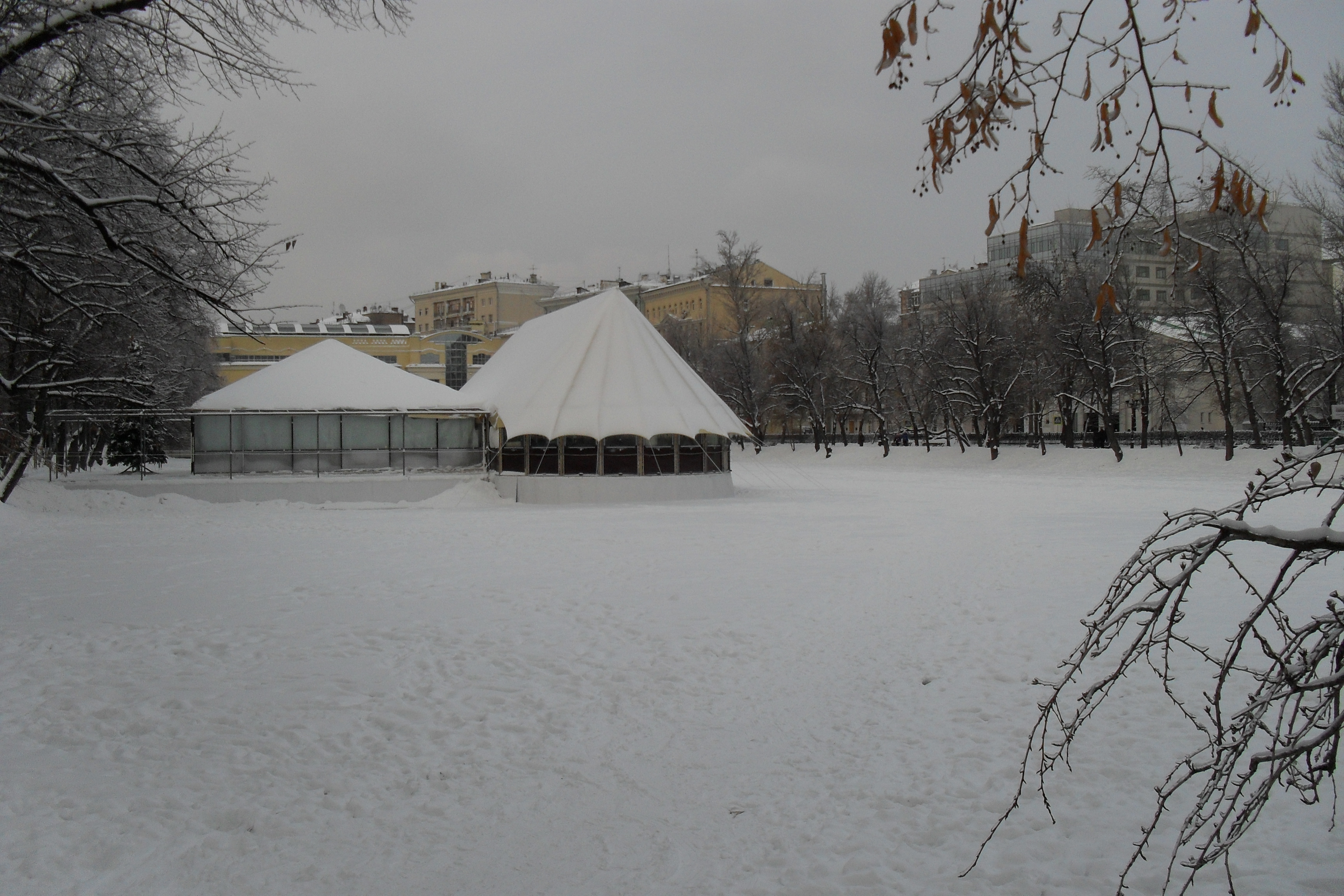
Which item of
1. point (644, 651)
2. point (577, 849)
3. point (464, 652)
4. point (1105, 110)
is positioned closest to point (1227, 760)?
point (1105, 110)

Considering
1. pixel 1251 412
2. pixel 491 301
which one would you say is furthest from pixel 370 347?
pixel 1251 412

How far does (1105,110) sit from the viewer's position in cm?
274

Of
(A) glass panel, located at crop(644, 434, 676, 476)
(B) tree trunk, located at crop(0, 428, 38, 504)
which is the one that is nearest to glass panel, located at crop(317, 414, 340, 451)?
(B) tree trunk, located at crop(0, 428, 38, 504)

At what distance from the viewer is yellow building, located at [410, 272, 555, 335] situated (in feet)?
328

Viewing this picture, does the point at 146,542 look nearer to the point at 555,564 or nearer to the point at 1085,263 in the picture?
the point at 555,564

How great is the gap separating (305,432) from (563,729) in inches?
881

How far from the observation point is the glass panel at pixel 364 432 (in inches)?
1063

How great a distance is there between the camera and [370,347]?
6444 cm

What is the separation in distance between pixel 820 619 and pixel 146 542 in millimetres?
12079

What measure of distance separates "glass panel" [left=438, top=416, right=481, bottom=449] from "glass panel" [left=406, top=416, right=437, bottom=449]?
0.68 ft

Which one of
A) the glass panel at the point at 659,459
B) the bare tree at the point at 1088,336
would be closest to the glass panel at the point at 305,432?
the glass panel at the point at 659,459

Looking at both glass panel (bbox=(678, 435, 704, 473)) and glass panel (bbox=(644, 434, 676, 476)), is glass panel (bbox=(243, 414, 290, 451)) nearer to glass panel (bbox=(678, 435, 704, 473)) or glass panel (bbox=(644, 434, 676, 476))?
glass panel (bbox=(644, 434, 676, 476))

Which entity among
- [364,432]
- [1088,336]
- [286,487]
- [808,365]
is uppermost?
[808,365]

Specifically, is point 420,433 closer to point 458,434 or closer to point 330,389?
point 458,434
